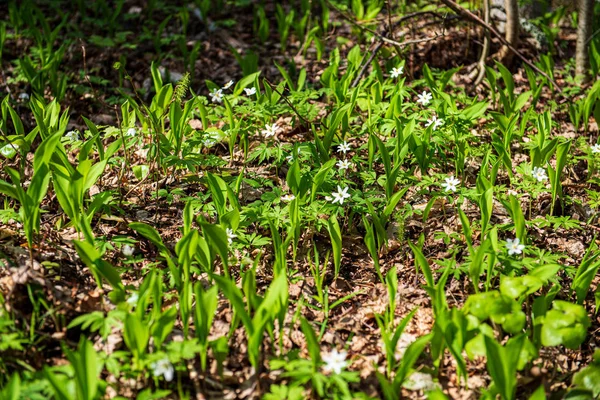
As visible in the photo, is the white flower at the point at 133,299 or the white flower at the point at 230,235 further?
the white flower at the point at 230,235

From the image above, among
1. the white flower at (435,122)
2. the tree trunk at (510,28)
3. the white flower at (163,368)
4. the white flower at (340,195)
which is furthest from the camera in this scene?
the tree trunk at (510,28)

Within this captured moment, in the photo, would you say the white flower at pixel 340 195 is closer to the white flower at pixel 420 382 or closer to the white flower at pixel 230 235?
the white flower at pixel 230 235

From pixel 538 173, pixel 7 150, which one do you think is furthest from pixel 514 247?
pixel 7 150

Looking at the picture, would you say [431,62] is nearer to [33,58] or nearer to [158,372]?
[33,58]

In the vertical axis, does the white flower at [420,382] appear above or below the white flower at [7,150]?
below

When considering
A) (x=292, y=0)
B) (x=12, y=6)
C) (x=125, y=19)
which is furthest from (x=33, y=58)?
(x=292, y=0)

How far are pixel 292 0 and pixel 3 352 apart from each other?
4325 millimetres

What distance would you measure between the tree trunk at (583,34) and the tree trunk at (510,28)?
0.45 m

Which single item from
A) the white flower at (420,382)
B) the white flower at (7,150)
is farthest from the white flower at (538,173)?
the white flower at (7,150)

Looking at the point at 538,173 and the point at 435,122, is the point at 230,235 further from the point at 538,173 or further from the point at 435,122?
the point at 538,173

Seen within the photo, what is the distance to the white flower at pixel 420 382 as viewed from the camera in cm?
207

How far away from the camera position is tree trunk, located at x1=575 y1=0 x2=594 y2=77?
436 centimetres

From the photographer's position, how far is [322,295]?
2617mm

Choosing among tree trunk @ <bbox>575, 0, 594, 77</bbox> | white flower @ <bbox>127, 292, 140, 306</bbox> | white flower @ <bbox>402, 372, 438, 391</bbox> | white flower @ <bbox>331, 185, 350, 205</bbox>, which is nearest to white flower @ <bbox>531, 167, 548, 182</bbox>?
white flower @ <bbox>331, 185, 350, 205</bbox>
